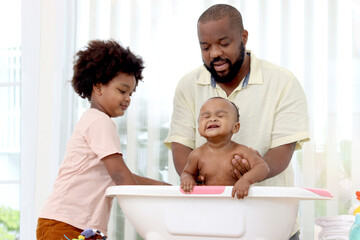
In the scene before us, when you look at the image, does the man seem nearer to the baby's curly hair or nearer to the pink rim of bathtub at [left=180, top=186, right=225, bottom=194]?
the baby's curly hair

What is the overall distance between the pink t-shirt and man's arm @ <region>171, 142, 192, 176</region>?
20 cm

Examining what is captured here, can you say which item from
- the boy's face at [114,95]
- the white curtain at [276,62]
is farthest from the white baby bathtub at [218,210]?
the white curtain at [276,62]

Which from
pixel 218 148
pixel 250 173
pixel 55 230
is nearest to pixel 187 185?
pixel 250 173

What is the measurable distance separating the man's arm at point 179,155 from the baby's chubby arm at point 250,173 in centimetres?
23

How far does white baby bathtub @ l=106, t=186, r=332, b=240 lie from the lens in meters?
1.16

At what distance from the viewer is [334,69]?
2.20 meters

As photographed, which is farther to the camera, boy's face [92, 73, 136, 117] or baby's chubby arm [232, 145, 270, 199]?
boy's face [92, 73, 136, 117]

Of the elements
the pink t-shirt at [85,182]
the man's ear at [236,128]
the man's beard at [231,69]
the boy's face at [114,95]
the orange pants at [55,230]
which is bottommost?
the orange pants at [55,230]

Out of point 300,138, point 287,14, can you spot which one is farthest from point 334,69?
point 300,138

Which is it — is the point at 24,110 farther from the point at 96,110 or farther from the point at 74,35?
the point at 96,110

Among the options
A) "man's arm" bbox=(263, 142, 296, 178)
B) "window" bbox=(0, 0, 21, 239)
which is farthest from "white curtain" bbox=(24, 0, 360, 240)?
"man's arm" bbox=(263, 142, 296, 178)

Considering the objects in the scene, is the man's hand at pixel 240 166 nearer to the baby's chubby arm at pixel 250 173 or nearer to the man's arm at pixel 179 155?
the baby's chubby arm at pixel 250 173

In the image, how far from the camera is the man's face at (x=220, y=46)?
1535 mm

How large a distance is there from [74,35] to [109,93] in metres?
0.83
